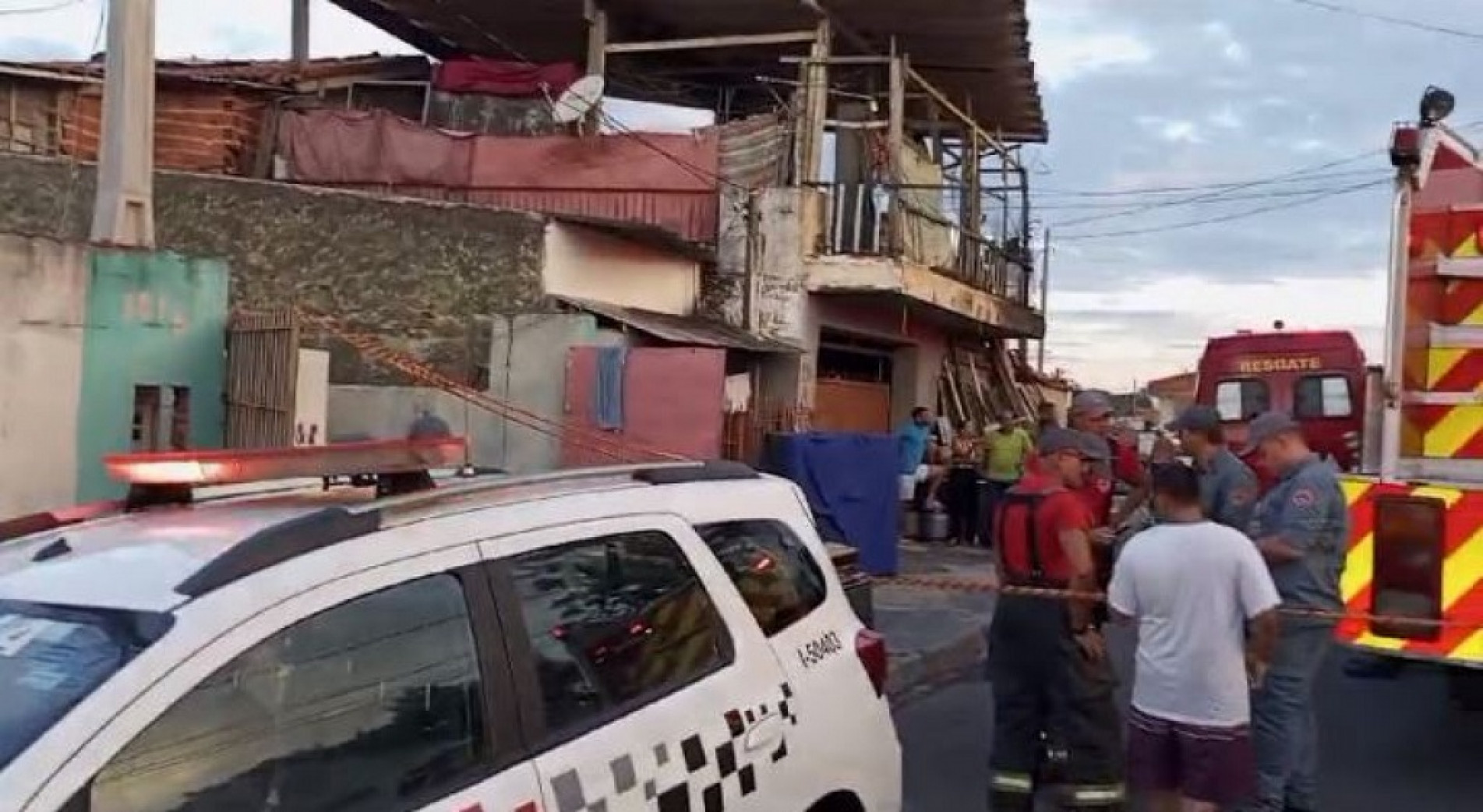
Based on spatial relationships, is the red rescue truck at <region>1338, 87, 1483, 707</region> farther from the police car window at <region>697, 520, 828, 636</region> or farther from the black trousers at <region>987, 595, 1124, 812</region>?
the police car window at <region>697, 520, 828, 636</region>

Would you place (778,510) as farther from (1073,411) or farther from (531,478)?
(1073,411)

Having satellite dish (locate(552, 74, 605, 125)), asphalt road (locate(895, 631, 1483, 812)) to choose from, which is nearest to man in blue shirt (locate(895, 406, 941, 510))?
satellite dish (locate(552, 74, 605, 125))

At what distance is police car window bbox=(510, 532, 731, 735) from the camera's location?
3.46 meters

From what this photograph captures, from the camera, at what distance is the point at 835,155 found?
19484 mm

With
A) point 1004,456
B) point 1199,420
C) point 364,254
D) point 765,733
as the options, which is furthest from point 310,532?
point 1004,456

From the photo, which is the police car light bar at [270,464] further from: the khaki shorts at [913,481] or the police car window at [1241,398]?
A: the khaki shorts at [913,481]

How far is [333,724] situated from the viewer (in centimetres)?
302

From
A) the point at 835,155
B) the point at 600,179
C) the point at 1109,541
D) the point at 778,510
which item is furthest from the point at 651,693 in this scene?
the point at 835,155

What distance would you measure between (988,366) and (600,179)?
10.3 m

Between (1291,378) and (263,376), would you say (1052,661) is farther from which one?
(1291,378)

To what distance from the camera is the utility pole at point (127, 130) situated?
1198cm

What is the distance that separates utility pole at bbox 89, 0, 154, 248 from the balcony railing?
320 inches

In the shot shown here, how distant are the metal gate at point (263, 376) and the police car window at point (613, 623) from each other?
8.66m

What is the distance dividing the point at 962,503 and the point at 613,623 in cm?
1519
